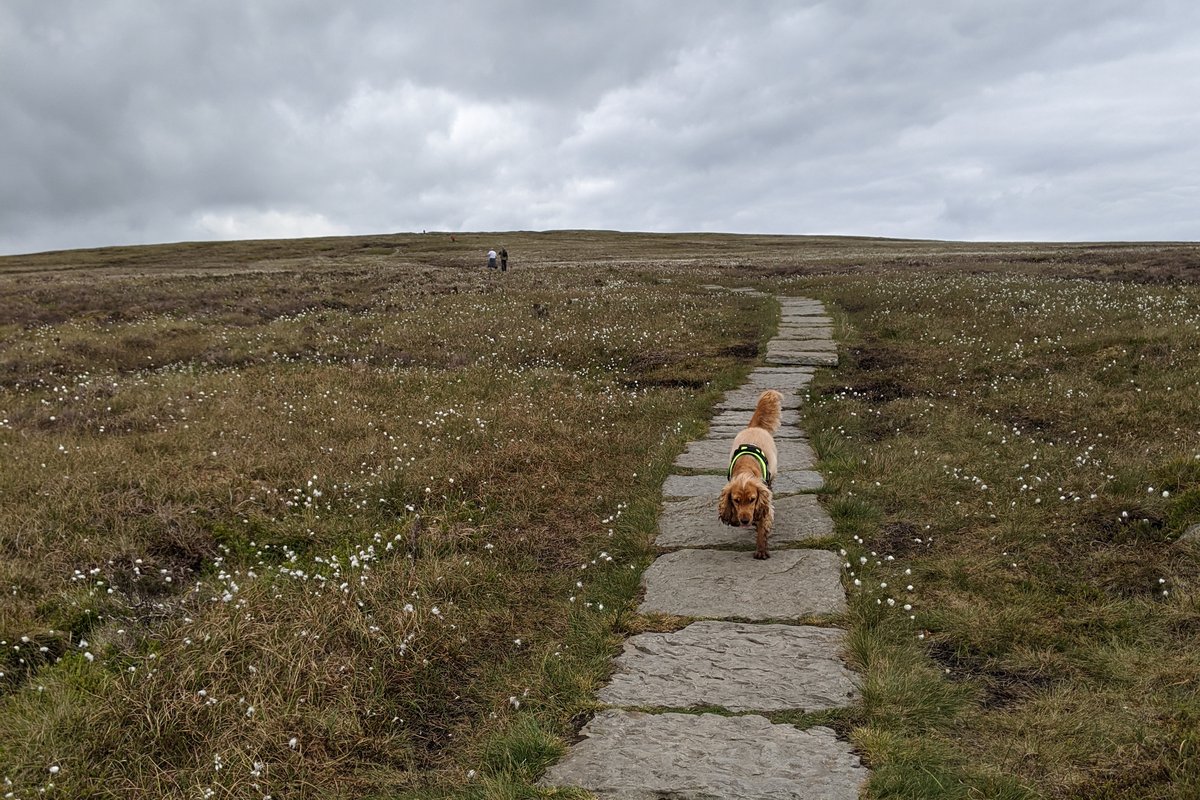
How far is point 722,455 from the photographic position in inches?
409

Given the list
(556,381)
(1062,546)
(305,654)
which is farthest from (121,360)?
(1062,546)

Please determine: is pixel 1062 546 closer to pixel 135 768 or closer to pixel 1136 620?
pixel 1136 620

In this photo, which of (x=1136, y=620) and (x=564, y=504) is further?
(x=564, y=504)

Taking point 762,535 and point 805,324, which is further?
point 805,324

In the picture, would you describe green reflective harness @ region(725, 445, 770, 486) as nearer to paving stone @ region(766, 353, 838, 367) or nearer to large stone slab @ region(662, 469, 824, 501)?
large stone slab @ region(662, 469, 824, 501)

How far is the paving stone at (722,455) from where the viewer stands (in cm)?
996

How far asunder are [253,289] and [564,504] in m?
29.3

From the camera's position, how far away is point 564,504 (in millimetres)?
8820

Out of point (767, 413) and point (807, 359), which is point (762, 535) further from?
point (807, 359)

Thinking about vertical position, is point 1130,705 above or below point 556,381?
below

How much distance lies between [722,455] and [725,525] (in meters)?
2.50

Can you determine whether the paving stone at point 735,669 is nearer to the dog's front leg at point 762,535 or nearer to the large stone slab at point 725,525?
the dog's front leg at point 762,535

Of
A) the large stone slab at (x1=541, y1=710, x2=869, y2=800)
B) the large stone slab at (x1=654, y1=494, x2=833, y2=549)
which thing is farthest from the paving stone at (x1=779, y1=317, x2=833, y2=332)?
the large stone slab at (x1=541, y1=710, x2=869, y2=800)

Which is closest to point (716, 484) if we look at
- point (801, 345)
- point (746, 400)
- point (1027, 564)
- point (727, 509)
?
point (727, 509)
